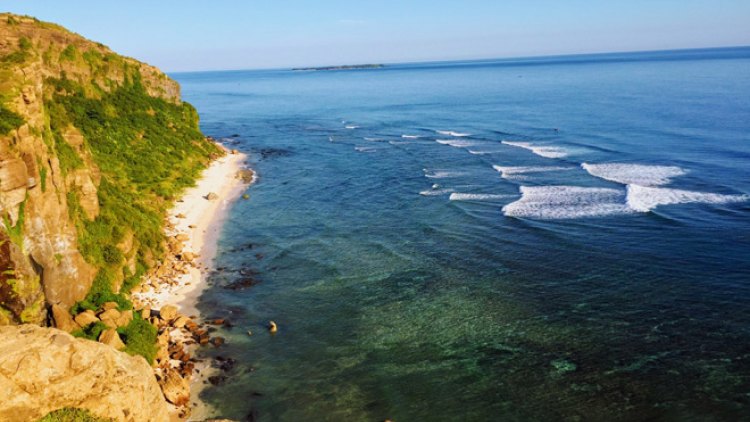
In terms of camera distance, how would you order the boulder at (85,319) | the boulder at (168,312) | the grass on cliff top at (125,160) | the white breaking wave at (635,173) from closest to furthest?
1. the boulder at (85,319)
2. the boulder at (168,312)
3. the grass on cliff top at (125,160)
4. the white breaking wave at (635,173)

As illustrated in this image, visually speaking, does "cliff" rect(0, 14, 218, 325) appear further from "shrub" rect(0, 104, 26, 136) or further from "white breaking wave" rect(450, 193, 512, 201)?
"white breaking wave" rect(450, 193, 512, 201)

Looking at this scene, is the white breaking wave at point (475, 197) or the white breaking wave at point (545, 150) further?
the white breaking wave at point (545, 150)

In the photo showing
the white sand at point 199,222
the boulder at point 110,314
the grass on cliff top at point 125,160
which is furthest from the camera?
the white sand at point 199,222

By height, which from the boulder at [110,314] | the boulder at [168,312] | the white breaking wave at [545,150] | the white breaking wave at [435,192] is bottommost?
the boulder at [168,312]

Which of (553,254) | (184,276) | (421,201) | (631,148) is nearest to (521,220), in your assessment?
(553,254)

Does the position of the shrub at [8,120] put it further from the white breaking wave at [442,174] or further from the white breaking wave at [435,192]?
the white breaking wave at [442,174]

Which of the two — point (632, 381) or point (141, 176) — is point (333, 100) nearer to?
point (141, 176)

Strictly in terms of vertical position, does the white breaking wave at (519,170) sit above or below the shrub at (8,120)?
below

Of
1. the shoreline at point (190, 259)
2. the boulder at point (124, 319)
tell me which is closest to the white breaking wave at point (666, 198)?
the shoreline at point (190, 259)

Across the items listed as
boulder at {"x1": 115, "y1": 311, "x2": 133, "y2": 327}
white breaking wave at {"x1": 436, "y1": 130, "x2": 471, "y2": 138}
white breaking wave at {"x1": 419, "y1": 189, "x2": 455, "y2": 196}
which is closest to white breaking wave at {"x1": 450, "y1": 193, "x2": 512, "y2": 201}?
white breaking wave at {"x1": 419, "y1": 189, "x2": 455, "y2": 196}
